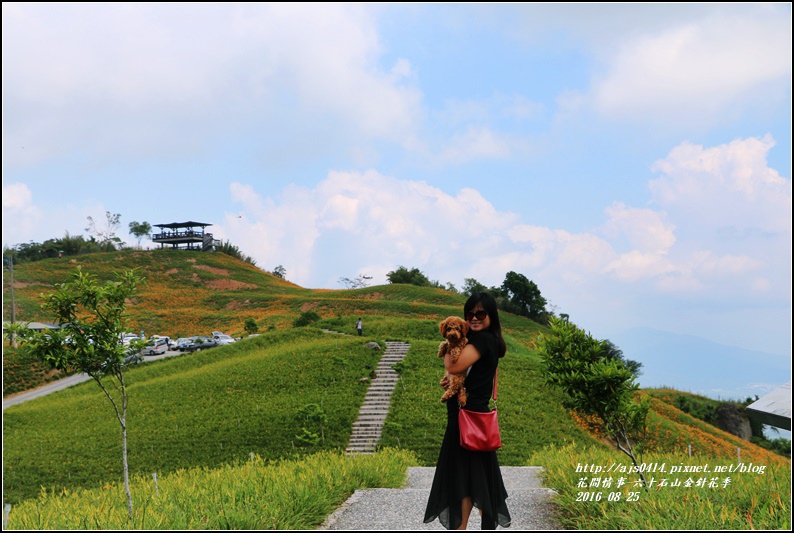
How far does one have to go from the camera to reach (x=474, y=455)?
22.0 ft

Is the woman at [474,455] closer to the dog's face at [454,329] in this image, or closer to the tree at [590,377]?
the dog's face at [454,329]

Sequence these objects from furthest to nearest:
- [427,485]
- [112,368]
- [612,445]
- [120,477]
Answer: [612,445] → [120,477] → [427,485] → [112,368]

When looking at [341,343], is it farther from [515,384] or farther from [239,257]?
[239,257]

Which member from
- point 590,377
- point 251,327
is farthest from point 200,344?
point 590,377

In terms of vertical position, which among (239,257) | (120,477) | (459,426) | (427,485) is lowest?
(120,477)

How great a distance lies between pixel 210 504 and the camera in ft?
28.2

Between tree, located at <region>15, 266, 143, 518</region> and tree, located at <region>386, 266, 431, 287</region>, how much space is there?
A: 52.7m

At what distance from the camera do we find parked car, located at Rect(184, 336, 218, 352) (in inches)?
1745

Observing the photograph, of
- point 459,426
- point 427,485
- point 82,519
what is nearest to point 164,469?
point 427,485

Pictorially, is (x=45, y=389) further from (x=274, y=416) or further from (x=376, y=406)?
(x=376, y=406)

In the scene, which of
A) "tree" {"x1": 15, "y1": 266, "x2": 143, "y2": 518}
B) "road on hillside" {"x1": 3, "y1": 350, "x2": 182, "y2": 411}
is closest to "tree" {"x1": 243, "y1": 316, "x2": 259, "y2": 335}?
"road on hillside" {"x1": 3, "y1": 350, "x2": 182, "y2": 411}

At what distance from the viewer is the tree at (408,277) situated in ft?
206

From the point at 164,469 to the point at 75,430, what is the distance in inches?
281

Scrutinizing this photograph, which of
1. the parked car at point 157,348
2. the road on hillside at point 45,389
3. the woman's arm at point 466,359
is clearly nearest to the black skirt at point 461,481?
the woman's arm at point 466,359
